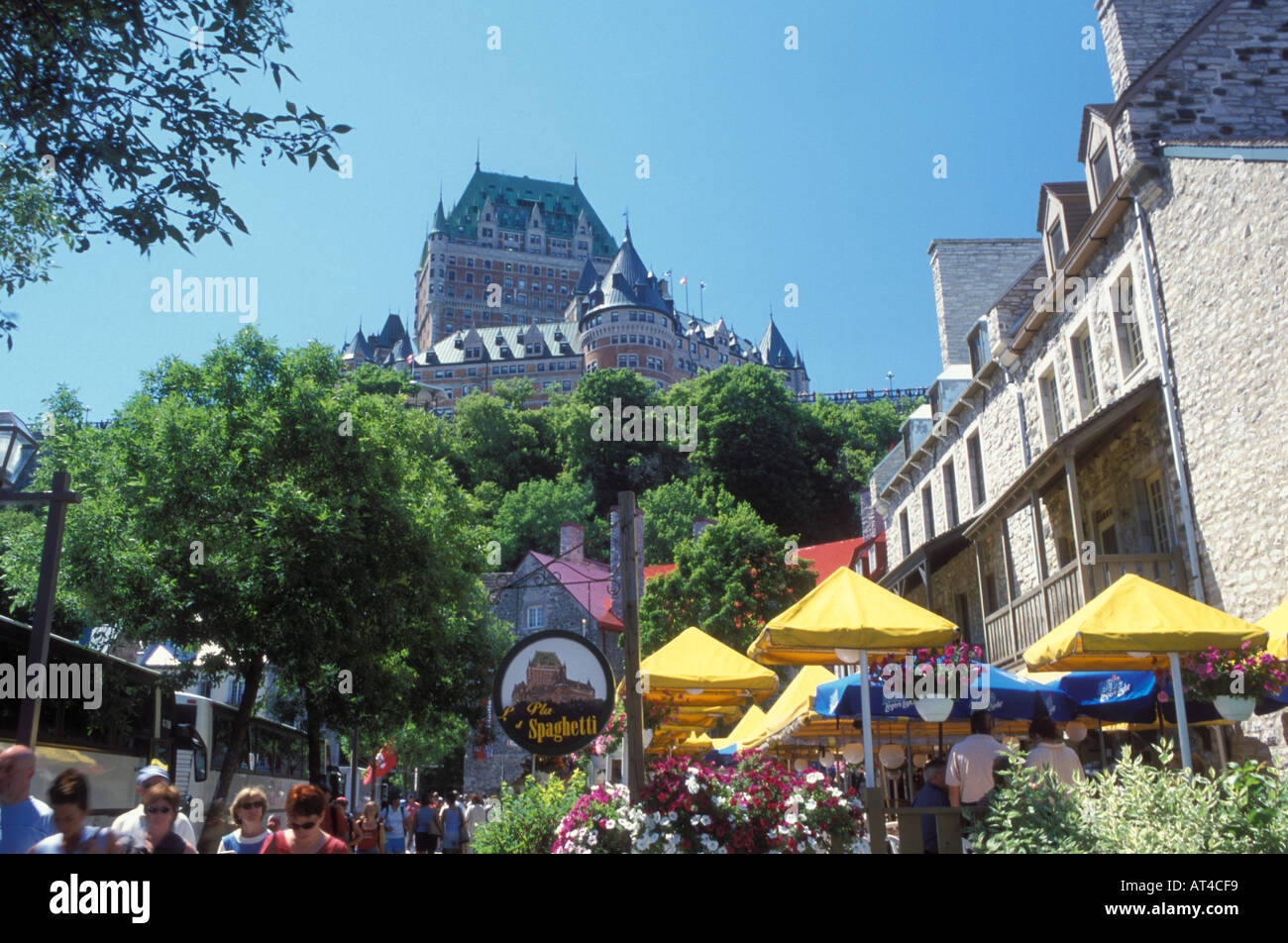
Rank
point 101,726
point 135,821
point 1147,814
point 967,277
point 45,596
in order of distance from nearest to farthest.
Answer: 1. point 1147,814
2. point 135,821
3. point 45,596
4. point 101,726
5. point 967,277

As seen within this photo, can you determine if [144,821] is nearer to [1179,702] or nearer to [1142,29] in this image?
[1179,702]

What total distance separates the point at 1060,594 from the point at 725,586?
25.8 meters

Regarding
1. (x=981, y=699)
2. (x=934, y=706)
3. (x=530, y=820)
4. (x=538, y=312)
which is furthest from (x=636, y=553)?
(x=538, y=312)

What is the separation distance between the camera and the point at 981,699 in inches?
424

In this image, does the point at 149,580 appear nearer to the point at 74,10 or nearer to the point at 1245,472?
the point at 74,10

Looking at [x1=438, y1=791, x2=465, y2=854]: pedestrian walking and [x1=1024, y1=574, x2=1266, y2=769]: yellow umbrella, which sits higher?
[x1=1024, y1=574, x2=1266, y2=769]: yellow umbrella

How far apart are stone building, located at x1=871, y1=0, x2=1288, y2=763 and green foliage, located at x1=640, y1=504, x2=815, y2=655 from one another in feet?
58.0

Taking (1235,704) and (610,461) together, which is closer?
(1235,704)

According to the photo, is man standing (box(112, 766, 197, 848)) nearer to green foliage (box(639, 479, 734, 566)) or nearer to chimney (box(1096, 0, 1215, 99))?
chimney (box(1096, 0, 1215, 99))

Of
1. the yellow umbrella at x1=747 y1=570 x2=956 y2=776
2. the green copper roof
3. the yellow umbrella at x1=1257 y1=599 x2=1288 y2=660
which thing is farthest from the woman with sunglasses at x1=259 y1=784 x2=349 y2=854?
the green copper roof

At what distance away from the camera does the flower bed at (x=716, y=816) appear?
23.7ft

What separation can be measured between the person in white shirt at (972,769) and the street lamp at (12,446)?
11.0m

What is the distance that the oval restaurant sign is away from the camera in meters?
9.50
